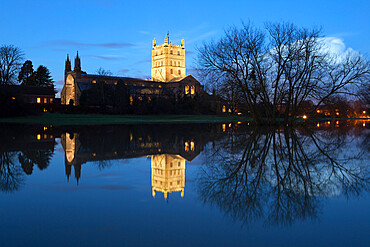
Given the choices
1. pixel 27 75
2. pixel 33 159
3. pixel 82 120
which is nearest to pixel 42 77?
pixel 27 75

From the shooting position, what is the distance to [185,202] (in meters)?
5.80

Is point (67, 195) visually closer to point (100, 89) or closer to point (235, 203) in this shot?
point (235, 203)

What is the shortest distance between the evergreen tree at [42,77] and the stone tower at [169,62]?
52.8 meters

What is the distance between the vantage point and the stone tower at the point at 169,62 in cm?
15450

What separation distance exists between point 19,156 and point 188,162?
483cm

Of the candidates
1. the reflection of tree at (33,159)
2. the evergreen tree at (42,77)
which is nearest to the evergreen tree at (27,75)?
the evergreen tree at (42,77)

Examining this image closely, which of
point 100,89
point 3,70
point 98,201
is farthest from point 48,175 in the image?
point 100,89

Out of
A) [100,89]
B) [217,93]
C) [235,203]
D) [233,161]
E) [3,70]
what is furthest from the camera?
[100,89]

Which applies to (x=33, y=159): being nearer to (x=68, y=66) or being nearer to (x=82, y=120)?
(x=82, y=120)

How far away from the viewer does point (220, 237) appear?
4.20 meters

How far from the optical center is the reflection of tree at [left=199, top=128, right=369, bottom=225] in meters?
5.28

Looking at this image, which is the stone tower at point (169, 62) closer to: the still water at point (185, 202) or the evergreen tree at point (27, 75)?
the evergreen tree at point (27, 75)

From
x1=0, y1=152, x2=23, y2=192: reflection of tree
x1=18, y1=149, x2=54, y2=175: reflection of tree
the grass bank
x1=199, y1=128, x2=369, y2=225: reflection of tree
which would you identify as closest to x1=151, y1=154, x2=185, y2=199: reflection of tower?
x1=199, y1=128, x2=369, y2=225: reflection of tree

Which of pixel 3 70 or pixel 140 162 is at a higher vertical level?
pixel 3 70
